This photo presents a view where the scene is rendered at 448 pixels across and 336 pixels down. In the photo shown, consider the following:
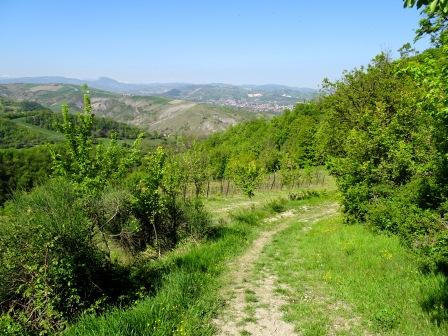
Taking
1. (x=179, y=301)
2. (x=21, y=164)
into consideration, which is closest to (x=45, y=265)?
(x=179, y=301)

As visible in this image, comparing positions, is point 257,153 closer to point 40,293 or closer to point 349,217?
point 349,217

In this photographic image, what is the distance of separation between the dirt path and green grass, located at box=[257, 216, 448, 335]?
0.37 metres

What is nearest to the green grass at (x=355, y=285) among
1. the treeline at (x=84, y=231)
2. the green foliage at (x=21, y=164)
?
the treeline at (x=84, y=231)

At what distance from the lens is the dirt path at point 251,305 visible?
9234mm

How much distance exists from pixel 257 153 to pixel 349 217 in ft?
284

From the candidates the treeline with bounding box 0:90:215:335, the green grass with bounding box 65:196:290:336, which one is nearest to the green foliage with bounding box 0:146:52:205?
the treeline with bounding box 0:90:215:335

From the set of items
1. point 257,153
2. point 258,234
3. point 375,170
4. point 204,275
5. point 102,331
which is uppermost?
point 375,170

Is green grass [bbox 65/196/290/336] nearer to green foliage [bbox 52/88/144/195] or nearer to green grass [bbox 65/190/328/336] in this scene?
green grass [bbox 65/190/328/336]

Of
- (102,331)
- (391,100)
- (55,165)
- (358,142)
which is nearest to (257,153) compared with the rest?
(391,100)

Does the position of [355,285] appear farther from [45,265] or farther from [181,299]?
[45,265]

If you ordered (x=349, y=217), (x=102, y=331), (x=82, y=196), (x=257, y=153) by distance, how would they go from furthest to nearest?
1. (x=257, y=153)
2. (x=349, y=217)
3. (x=82, y=196)
4. (x=102, y=331)

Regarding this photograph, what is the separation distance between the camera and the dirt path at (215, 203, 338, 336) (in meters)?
9.23

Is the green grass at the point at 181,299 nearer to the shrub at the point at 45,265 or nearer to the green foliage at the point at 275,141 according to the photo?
the shrub at the point at 45,265

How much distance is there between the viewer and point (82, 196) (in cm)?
1246
